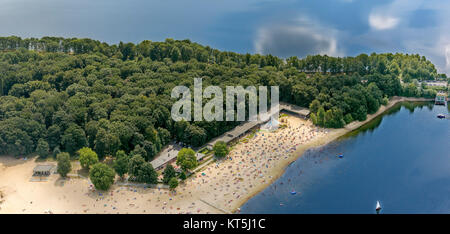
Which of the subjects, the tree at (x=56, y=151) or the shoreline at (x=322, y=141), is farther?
the tree at (x=56, y=151)

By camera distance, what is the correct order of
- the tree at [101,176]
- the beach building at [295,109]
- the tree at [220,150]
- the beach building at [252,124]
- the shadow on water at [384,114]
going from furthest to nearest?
the beach building at [295,109]
the shadow on water at [384,114]
the beach building at [252,124]
the tree at [220,150]
the tree at [101,176]

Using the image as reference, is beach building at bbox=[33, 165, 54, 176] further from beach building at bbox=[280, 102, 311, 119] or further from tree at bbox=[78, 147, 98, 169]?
beach building at bbox=[280, 102, 311, 119]

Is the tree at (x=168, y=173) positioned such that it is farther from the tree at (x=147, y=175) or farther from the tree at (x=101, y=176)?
the tree at (x=101, y=176)

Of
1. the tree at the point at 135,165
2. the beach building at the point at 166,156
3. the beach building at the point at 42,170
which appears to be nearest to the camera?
the tree at the point at 135,165

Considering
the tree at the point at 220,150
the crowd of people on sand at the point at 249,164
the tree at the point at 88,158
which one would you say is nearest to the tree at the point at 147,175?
the crowd of people on sand at the point at 249,164

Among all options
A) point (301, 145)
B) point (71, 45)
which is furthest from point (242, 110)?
point (71, 45)

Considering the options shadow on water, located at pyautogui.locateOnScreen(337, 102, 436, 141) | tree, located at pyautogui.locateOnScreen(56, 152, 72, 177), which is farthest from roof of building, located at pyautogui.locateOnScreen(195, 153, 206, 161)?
shadow on water, located at pyautogui.locateOnScreen(337, 102, 436, 141)

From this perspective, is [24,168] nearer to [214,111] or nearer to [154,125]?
[154,125]
